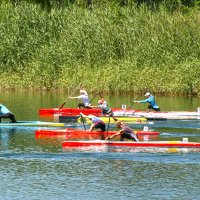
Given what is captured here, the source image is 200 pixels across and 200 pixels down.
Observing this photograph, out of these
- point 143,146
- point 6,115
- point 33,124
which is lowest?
point 143,146

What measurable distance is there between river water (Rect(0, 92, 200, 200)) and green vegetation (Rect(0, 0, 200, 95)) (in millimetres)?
24275

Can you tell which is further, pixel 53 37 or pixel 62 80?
pixel 53 37

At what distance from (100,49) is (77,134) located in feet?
102

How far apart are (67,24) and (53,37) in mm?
1614

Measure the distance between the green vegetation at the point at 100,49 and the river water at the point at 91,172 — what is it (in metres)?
24.3

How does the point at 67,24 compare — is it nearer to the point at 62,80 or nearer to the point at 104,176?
the point at 62,80

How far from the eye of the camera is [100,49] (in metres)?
70.8

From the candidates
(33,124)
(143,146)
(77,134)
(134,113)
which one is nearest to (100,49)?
(134,113)

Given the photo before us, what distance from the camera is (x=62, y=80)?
2719 inches

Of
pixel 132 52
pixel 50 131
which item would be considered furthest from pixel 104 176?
pixel 132 52

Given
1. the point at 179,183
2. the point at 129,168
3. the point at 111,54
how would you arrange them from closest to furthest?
the point at 179,183
the point at 129,168
the point at 111,54

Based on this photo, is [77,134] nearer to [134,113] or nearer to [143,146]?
[143,146]

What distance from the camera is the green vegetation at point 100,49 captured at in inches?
2591

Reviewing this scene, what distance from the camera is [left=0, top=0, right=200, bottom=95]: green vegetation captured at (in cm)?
6581
